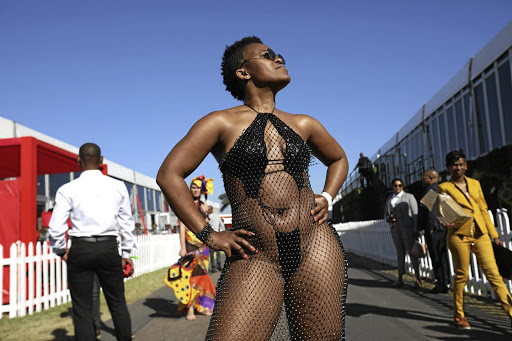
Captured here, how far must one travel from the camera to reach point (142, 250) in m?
12.5

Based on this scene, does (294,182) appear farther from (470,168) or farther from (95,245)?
(470,168)

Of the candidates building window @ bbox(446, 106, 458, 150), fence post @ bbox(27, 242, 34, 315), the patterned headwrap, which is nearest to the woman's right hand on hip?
the patterned headwrap

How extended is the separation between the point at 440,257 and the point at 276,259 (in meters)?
6.23

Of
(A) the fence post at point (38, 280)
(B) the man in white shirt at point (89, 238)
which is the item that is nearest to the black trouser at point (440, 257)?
(B) the man in white shirt at point (89, 238)

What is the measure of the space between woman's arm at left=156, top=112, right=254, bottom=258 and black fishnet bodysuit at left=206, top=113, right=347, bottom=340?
8 cm

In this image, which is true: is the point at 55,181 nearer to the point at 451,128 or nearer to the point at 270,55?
the point at 451,128

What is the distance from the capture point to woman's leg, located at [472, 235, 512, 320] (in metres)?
4.29

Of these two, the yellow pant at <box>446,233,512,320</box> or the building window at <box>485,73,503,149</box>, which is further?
the building window at <box>485,73,503,149</box>

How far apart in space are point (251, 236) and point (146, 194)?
3765 cm

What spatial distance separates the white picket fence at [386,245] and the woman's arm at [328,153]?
456 centimetres

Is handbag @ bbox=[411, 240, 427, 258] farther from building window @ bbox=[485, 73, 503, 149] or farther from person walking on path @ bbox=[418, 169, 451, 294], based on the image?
building window @ bbox=[485, 73, 503, 149]

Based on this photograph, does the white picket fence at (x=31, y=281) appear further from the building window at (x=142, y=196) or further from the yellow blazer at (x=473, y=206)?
the building window at (x=142, y=196)

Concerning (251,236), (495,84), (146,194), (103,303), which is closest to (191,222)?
(251,236)

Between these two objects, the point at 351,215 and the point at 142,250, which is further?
the point at 351,215
